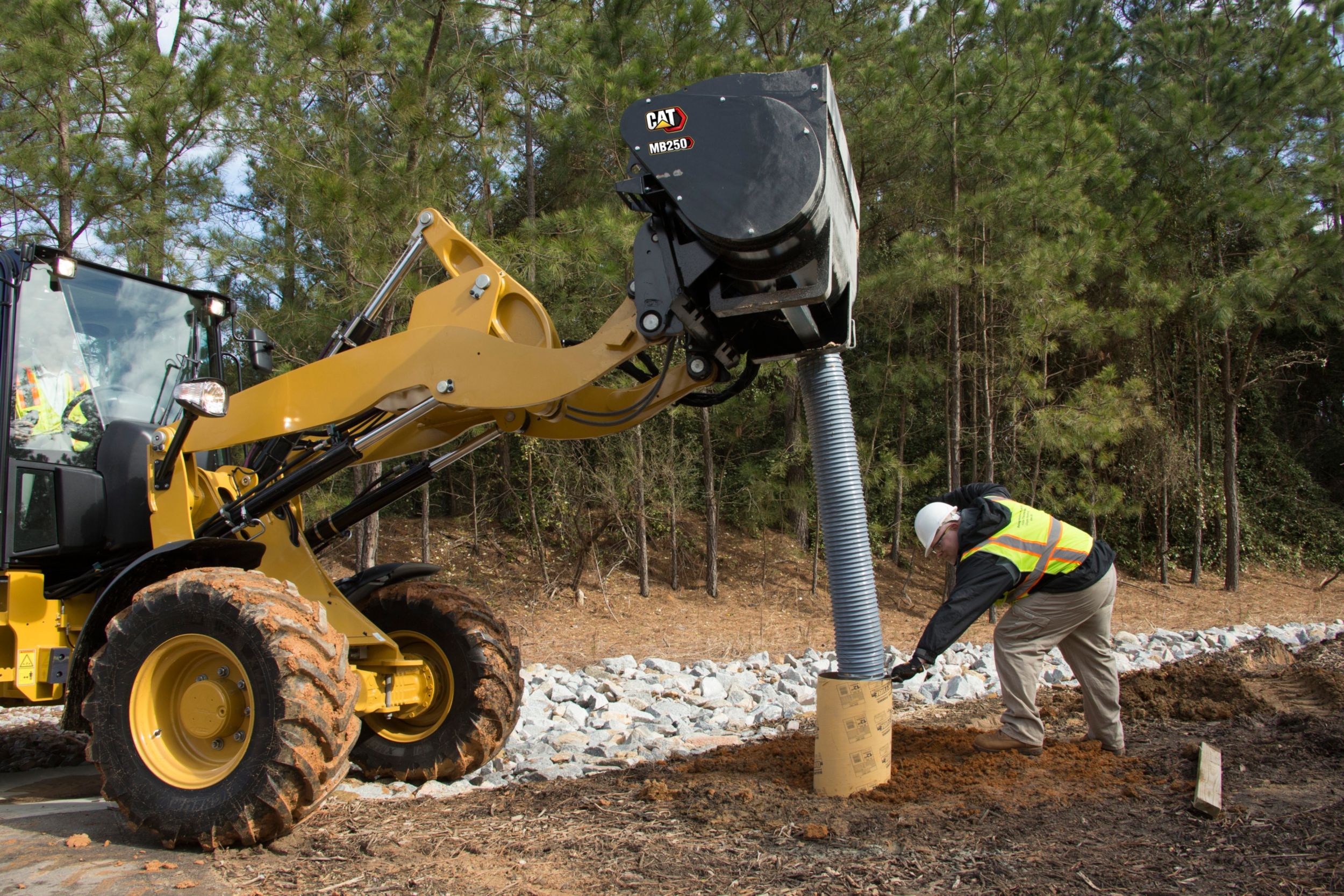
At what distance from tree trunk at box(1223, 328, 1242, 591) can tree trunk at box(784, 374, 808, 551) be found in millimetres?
8261

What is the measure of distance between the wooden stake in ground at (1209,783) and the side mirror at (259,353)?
500cm

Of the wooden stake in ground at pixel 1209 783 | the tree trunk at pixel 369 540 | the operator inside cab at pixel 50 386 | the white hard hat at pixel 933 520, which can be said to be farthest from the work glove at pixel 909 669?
the tree trunk at pixel 369 540

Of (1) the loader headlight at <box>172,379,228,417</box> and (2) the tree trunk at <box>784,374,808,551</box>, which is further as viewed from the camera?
(2) the tree trunk at <box>784,374,808,551</box>

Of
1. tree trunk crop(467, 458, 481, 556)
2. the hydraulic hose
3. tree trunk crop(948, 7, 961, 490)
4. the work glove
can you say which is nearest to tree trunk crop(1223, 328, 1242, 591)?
tree trunk crop(948, 7, 961, 490)

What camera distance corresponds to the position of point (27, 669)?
15.1 feet

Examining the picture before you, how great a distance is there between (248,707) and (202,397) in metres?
1.35

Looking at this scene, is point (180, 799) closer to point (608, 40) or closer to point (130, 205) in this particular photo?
point (130, 205)

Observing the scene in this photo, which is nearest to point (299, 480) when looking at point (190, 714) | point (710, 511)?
point (190, 714)

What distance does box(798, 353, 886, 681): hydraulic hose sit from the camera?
4.18 metres

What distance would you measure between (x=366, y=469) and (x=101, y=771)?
7.01m

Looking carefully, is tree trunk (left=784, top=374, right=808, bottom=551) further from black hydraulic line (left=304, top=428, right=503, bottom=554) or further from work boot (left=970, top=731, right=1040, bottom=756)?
work boot (left=970, top=731, right=1040, bottom=756)

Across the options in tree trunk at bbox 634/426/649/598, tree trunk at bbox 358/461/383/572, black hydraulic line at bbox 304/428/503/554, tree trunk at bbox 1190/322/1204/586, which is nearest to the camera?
black hydraulic line at bbox 304/428/503/554

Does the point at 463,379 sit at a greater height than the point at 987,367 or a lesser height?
lesser

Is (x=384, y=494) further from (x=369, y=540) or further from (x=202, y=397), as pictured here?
(x=369, y=540)
